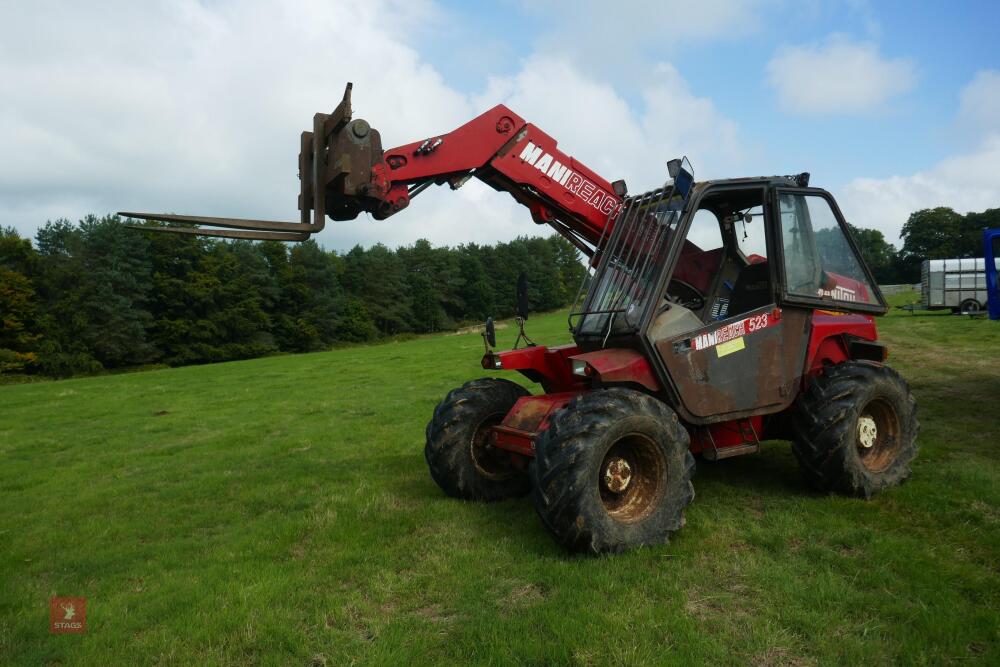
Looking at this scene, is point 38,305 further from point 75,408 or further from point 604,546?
point 604,546

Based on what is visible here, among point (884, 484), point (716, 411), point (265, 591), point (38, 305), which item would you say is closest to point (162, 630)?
point (265, 591)

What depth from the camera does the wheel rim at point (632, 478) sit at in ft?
16.9

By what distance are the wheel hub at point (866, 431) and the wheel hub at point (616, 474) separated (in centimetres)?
271

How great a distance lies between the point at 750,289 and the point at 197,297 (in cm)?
5446

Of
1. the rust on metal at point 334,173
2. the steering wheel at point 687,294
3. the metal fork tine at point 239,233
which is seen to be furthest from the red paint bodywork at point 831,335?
the metal fork tine at point 239,233

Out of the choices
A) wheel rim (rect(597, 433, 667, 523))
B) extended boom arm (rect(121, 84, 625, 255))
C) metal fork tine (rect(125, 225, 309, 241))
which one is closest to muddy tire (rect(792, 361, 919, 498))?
wheel rim (rect(597, 433, 667, 523))

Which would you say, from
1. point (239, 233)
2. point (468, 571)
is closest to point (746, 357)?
point (468, 571)

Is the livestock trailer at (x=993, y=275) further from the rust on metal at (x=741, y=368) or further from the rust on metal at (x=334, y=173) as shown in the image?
the rust on metal at (x=334, y=173)

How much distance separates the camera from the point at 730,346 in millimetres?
5895

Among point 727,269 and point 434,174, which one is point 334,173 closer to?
point 434,174

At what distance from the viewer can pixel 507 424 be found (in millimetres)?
6051

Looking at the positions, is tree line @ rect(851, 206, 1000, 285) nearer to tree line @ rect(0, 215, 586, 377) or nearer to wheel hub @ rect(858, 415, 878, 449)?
tree line @ rect(0, 215, 586, 377)

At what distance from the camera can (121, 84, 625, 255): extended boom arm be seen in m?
5.68

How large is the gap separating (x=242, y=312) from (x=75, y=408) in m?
42.4
